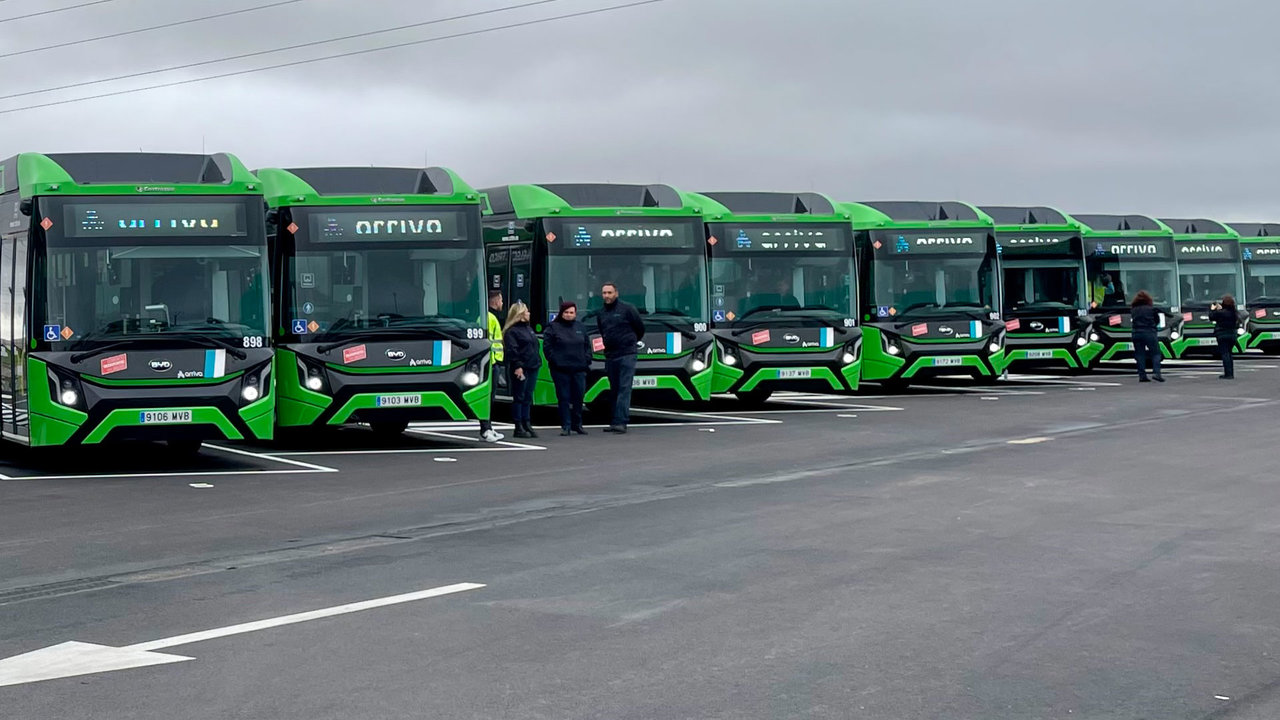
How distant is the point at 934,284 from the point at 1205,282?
493 inches

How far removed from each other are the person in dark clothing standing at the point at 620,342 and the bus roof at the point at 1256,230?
26060 millimetres

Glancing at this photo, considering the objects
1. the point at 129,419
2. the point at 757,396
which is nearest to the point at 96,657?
the point at 129,419

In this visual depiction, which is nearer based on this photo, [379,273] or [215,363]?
[215,363]

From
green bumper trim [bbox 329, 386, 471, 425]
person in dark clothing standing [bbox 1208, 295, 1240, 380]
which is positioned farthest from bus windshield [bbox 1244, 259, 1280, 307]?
green bumper trim [bbox 329, 386, 471, 425]

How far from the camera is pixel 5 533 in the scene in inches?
445

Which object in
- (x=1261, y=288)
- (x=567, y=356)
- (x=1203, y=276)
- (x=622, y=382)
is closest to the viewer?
(x=567, y=356)

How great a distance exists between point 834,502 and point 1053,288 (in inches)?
800

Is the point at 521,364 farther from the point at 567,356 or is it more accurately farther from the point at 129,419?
the point at 129,419

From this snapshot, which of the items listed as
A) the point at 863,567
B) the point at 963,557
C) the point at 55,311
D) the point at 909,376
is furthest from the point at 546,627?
the point at 909,376

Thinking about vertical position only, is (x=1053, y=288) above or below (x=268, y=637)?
above

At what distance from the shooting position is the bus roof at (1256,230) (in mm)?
41719

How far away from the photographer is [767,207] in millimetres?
25219

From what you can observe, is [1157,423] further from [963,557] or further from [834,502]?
[963,557]

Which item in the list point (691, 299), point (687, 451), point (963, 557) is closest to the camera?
point (963, 557)
